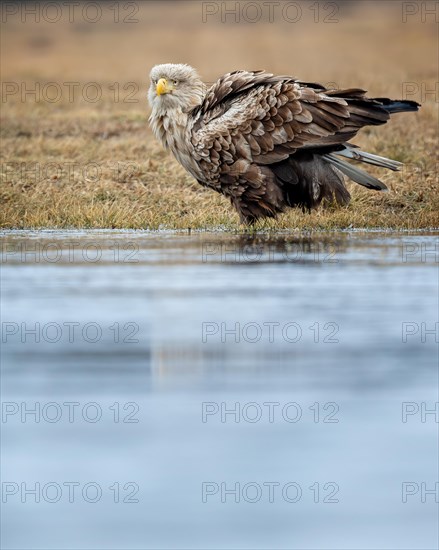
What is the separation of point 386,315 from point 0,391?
312cm

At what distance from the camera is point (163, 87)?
15094 millimetres

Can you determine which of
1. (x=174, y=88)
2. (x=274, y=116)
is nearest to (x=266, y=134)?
(x=274, y=116)

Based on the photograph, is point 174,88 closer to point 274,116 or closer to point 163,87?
Answer: point 163,87

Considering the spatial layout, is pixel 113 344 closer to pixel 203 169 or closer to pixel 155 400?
pixel 155 400

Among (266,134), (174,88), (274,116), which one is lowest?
(266,134)

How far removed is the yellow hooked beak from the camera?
15.1m

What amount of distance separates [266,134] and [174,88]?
118 centimetres

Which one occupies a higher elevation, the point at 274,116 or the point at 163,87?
the point at 163,87

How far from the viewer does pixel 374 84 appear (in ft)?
98.4

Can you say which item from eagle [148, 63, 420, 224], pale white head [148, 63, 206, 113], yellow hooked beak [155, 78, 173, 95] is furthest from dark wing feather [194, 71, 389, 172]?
yellow hooked beak [155, 78, 173, 95]

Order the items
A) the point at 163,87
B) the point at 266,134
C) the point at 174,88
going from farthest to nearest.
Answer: the point at 174,88
the point at 163,87
the point at 266,134

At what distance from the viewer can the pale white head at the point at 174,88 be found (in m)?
15.2

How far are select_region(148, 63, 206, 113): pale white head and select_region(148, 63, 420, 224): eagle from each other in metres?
0.01

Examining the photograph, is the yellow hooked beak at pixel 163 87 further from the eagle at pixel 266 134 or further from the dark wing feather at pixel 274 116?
the dark wing feather at pixel 274 116
